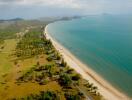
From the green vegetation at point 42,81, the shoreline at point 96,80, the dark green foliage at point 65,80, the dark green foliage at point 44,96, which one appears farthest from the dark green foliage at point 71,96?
the dark green foliage at point 65,80

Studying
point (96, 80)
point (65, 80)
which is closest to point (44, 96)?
point (65, 80)

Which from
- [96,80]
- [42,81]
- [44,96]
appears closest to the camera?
[44,96]

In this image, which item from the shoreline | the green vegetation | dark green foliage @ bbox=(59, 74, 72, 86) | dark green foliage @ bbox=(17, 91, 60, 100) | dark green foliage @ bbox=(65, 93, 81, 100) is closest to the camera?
dark green foliage @ bbox=(65, 93, 81, 100)

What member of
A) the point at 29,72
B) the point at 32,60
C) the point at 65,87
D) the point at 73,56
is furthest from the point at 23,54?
the point at 65,87

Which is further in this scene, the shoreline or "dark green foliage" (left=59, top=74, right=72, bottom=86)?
"dark green foliage" (left=59, top=74, right=72, bottom=86)

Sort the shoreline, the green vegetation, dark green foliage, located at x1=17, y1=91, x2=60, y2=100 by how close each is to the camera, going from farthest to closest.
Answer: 1. the green vegetation
2. the shoreline
3. dark green foliage, located at x1=17, y1=91, x2=60, y2=100

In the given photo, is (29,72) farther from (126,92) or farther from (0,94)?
(126,92)

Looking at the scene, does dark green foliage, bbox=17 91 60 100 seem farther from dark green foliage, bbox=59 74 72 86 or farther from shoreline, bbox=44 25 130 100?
shoreline, bbox=44 25 130 100

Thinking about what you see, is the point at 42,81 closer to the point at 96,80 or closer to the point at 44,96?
the point at 44,96

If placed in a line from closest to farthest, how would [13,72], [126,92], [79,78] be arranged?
1. [126,92]
2. [79,78]
3. [13,72]

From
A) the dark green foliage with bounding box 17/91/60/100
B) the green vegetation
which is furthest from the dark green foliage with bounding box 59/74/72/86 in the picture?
the dark green foliage with bounding box 17/91/60/100

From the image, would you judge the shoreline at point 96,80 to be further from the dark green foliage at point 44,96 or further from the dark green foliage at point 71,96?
the dark green foliage at point 44,96
